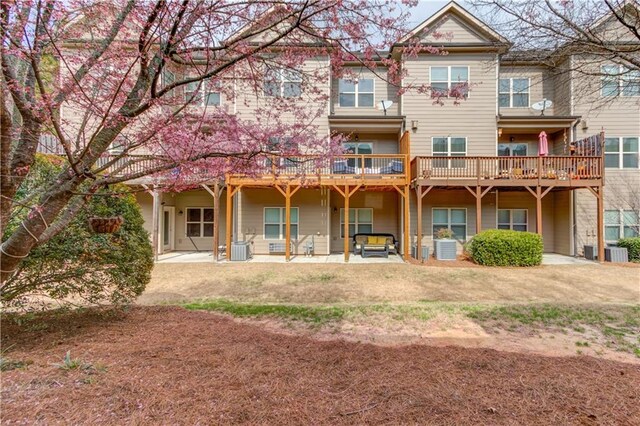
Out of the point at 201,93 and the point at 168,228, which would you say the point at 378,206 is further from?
the point at 201,93

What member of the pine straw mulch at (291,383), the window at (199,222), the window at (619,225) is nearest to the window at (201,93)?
the pine straw mulch at (291,383)

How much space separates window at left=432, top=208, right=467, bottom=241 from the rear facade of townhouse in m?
0.04

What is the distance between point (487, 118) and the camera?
43.7ft

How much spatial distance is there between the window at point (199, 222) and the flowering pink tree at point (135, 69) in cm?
1193

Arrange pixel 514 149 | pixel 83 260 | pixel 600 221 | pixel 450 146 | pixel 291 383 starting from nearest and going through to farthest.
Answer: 1. pixel 291 383
2. pixel 83 260
3. pixel 600 221
4. pixel 450 146
5. pixel 514 149

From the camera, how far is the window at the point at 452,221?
1364cm

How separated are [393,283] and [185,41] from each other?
7.18 m

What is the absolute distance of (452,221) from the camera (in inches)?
540

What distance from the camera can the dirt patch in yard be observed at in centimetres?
688

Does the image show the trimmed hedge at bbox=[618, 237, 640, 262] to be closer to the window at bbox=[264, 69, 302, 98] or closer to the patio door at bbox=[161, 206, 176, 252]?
the window at bbox=[264, 69, 302, 98]

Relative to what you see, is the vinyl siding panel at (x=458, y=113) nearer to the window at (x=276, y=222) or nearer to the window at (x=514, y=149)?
the window at (x=514, y=149)

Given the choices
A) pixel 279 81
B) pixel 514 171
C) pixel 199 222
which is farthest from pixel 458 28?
pixel 199 222

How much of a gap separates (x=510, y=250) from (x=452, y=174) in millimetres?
3582

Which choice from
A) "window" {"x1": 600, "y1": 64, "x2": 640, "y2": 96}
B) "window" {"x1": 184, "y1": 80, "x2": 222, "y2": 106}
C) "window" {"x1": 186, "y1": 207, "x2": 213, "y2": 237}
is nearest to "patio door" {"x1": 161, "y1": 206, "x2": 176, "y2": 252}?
"window" {"x1": 186, "y1": 207, "x2": 213, "y2": 237}
